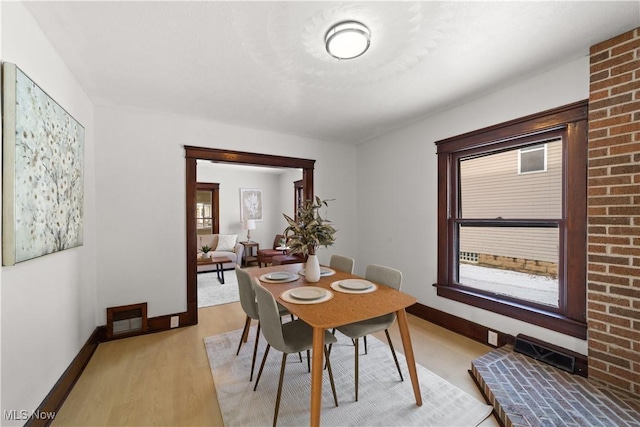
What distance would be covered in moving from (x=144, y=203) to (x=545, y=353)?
3979 millimetres

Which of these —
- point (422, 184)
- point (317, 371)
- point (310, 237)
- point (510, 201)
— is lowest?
point (317, 371)

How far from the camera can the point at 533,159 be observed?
7.59 ft

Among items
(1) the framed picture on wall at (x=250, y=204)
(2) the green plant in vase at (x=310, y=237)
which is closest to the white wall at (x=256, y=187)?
(1) the framed picture on wall at (x=250, y=204)

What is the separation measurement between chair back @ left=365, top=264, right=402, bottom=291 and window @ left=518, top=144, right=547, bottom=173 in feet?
5.01

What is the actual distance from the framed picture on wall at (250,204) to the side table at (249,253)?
2.95 ft

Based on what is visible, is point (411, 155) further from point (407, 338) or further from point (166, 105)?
point (166, 105)

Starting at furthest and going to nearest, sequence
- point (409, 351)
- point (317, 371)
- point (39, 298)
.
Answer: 1. point (409, 351)
2. point (39, 298)
3. point (317, 371)

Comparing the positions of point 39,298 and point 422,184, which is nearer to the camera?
point 39,298

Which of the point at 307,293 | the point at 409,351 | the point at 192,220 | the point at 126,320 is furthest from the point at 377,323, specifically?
the point at 126,320

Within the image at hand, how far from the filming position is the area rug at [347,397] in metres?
1.64

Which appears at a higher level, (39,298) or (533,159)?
(533,159)

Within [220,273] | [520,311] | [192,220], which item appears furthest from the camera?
[220,273]

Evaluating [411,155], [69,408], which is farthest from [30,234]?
[411,155]

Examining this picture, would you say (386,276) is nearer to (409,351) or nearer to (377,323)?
(377,323)
